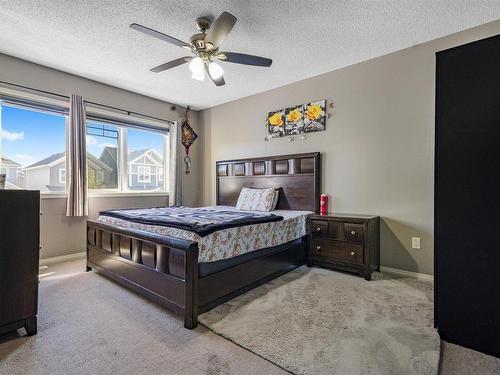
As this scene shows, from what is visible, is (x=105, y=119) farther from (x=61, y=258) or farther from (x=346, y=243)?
(x=346, y=243)

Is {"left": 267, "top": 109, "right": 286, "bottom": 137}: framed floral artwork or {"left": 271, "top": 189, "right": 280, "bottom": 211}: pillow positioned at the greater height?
{"left": 267, "top": 109, "right": 286, "bottom": 137}: framed floral artwork

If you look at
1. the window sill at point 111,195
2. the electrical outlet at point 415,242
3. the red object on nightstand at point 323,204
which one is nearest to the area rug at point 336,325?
the electrical outlet at point 415,242

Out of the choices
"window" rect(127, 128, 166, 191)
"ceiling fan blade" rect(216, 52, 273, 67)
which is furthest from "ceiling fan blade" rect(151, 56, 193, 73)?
"window" rect(127, 128, 166, 191)

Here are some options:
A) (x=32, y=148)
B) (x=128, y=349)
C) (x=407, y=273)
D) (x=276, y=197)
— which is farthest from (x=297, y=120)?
(x=32, y=148)

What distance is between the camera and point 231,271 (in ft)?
7.49

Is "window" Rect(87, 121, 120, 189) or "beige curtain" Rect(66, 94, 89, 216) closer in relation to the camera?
"beige curtain" Rect(66, 94, 89, 216)

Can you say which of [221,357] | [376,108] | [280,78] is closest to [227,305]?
[221,357]

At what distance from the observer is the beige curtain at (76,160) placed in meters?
3.55

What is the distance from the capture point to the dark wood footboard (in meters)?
1.92

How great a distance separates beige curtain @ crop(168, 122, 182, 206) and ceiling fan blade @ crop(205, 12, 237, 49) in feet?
9.31

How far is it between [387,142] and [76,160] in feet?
13.1

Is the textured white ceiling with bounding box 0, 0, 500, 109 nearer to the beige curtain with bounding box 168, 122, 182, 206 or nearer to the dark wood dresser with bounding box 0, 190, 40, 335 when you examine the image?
the beige curtain with bounding box 168, 122, 182, 206

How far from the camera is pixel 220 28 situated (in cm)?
209

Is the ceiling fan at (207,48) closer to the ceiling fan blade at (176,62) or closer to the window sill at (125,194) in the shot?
the ceiling fan blade at (176,62)
